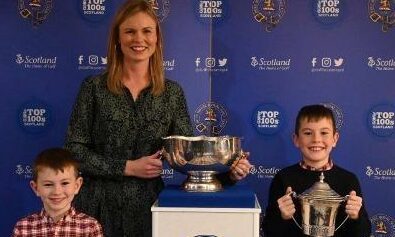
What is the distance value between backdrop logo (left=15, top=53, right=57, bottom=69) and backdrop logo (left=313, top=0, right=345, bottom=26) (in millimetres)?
1451

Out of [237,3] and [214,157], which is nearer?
[214,157]

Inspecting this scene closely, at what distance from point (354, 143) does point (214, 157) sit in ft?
4.20

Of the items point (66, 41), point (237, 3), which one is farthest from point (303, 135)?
point (66, 41)

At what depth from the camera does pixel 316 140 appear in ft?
7.01

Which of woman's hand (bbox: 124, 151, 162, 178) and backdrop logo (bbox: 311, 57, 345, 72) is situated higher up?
backdrop logo (bbox: 311, 57, 345, 72)

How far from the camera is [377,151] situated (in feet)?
9.15

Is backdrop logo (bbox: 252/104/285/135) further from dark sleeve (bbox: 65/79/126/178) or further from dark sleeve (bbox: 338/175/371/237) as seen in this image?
dark sleeve (bbox: 65/79/126/178)

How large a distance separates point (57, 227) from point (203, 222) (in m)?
0.52

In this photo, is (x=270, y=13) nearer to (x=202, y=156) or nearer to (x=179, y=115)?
(x=179, y=115)

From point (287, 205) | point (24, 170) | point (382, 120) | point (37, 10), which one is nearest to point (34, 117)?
point (24, 170)

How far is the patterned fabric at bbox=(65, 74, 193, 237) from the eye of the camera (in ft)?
6.66

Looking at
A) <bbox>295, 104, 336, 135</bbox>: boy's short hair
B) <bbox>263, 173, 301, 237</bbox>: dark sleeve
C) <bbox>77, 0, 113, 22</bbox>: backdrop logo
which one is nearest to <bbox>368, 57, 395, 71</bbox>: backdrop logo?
<bbox>295, 104, 336, 135</bbox>: boy's short hair

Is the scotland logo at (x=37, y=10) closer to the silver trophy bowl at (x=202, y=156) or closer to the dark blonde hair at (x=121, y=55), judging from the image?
the dark blonde hair at (x=121, y=55)

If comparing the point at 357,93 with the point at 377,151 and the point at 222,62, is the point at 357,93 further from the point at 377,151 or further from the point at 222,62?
the point at 222,62
